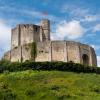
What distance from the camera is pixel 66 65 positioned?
48.7m

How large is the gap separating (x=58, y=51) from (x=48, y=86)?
1081 inches

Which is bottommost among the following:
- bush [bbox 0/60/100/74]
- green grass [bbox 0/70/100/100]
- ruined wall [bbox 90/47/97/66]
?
green grass [bbox 0/70/100/100]

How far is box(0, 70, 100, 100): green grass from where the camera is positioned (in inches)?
1296

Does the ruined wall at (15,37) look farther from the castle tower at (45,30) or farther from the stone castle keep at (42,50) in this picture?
the castle tower at (45,30)

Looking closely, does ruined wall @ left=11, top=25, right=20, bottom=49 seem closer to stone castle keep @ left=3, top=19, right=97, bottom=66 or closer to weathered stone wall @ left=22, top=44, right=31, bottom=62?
→ stone castle keep @ left=3, top=19, right=97, bottom=66

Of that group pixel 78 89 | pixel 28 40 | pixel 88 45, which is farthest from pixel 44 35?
pixel 78 89

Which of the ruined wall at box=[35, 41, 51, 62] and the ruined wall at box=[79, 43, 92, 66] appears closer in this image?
the ruined wall at box=[35, 41, 51, 62]

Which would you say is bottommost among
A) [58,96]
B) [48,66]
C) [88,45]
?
[58,96]

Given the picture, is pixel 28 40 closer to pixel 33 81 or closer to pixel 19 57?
pixel 19 57

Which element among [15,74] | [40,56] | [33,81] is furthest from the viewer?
[40,56]

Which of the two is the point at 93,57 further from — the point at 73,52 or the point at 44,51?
the point at 44,51

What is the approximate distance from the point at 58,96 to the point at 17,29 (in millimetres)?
37296

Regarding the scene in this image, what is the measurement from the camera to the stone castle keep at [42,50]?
63.2 metres

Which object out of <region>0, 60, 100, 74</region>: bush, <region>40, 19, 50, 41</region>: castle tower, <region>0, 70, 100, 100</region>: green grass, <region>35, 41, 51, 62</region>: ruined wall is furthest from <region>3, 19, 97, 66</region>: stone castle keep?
<region>0, 70, 100, 100</region>: green grass
